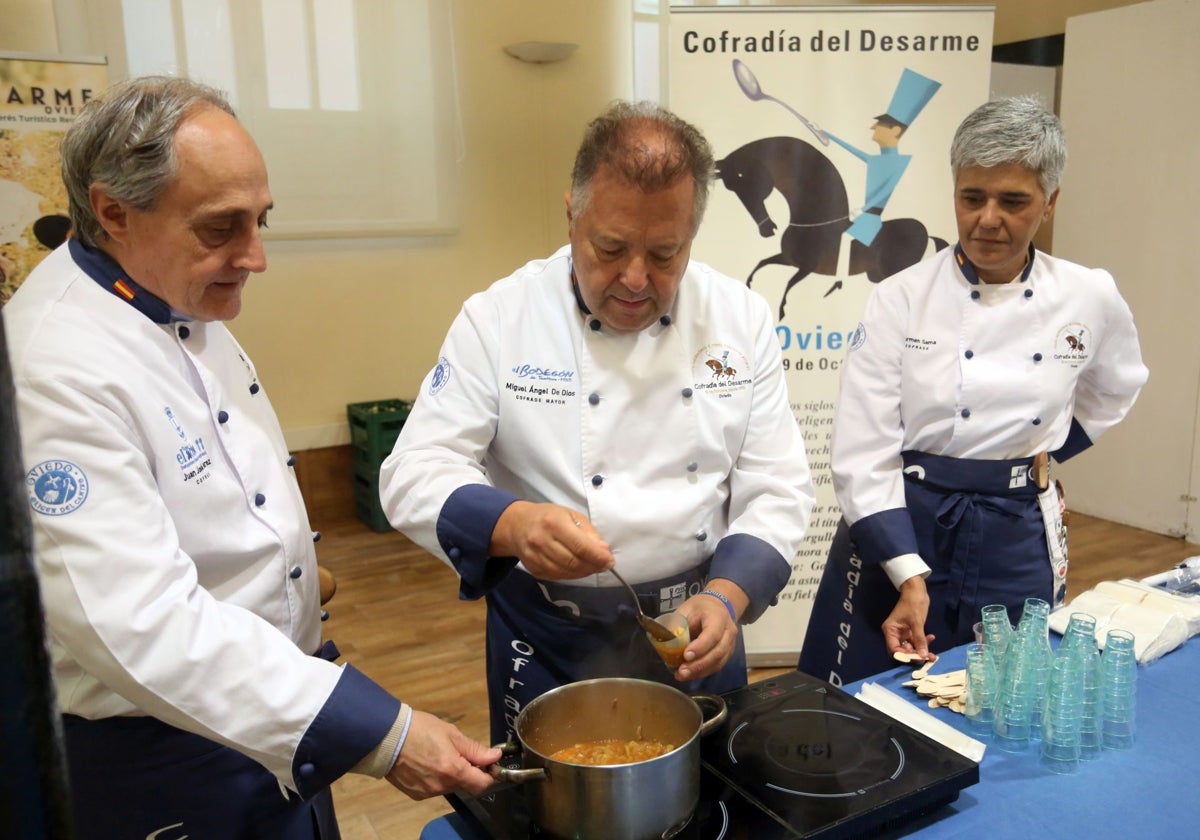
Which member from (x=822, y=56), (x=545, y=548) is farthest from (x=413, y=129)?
(x=545, y=548)

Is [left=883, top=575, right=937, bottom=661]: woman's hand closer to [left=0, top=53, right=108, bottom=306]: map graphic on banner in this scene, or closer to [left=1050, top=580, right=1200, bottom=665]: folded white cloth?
[left=1050, top=580, right=1200, bottom=665]: folded white cloth

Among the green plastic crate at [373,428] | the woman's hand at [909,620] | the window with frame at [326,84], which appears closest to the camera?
the woman's hand at [909,620]

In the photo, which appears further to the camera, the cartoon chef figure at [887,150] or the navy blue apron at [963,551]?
the cartoon chef figure at [887,150]

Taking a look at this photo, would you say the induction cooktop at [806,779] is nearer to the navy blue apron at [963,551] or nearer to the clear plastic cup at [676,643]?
the clear plastic cup at [676,643]

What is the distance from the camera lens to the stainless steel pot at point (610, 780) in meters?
0.92

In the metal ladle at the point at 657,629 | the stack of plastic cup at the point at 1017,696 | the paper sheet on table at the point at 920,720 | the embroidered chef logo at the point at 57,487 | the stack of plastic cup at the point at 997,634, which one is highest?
the embroidered chef logo at the point at 57,487

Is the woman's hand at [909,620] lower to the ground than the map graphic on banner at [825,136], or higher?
lower

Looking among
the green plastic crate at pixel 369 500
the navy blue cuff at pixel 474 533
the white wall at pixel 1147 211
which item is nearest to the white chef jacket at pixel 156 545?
the navy blue cuff at pixel 474 533

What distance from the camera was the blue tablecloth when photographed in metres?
1.06

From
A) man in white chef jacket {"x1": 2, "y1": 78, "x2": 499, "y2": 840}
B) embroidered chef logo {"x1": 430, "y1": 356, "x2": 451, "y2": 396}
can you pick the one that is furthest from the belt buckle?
man in white chef jacket {"x1": 2, "y1": 78, "x2": 499, "y2": 840}

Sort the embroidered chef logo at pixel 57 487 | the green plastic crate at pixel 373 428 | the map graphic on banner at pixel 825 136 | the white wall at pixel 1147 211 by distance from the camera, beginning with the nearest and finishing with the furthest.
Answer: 1. the embroidered chef logo at pixel 57 487
2. the map graphic on banner at pixel 825 136
3. the white wall at pixel 1147 211
4. the green plastic crate at pixel 373 428

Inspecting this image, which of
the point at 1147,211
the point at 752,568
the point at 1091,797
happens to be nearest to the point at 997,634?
the point at 1091,797

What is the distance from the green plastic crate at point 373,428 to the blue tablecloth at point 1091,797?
358cm

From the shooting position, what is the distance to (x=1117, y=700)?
1.22 meters
